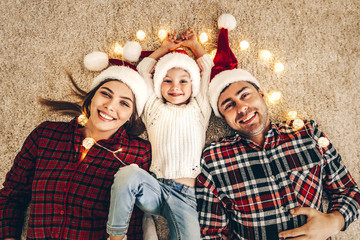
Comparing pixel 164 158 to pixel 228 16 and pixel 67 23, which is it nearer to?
pixel 228 16

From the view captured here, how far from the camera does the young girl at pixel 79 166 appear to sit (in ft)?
3.35

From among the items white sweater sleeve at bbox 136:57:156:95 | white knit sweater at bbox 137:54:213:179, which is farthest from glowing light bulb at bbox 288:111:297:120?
white sweater sleeve at bbox 136:57:156:95

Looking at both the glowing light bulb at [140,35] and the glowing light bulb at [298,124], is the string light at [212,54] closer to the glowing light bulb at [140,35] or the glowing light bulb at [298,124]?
the glowing light bulb at [140,35]

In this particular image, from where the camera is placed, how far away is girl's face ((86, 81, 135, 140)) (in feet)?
3.55

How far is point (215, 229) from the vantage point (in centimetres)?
112

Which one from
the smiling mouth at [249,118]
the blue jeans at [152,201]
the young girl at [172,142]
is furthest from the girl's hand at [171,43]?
the blue jeans at [152,201]

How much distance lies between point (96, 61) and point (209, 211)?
984 mm

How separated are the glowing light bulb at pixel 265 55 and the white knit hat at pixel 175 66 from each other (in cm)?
41

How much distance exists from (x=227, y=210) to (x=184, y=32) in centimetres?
101

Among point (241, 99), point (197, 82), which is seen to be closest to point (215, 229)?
point (241, 99)

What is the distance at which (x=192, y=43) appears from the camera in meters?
1.33

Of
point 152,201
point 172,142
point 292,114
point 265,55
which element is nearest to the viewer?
point 152,201

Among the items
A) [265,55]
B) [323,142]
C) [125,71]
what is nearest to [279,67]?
[265,55]

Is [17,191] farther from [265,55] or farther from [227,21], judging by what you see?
[265,55]
